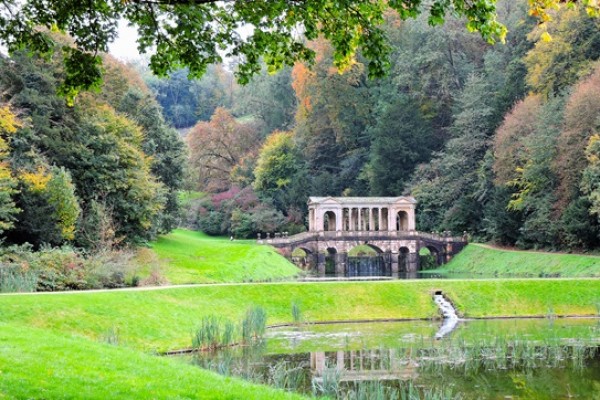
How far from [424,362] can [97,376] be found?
8857 millimetres

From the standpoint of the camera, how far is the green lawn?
11.6m

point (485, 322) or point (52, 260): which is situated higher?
point (52, 260)

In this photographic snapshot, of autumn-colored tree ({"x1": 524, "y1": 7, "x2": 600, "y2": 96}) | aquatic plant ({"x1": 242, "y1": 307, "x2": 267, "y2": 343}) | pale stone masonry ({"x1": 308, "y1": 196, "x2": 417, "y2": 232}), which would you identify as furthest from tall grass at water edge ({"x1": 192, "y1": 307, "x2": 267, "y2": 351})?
pale stone masonry ({"x1": 308, "y1": 196, "x2": 417, "y2": 232})

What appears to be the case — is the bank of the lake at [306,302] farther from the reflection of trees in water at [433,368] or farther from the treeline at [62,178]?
the treeline at [62,178]

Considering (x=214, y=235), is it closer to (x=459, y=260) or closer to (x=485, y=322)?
(x=459, y=260)

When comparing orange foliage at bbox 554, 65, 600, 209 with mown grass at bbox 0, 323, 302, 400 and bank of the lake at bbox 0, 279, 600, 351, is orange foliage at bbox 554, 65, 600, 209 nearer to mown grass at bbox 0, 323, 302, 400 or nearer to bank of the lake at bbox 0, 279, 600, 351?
bank of the lake at bbox 0, 279, 600, 351

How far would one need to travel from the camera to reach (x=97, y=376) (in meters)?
12.1

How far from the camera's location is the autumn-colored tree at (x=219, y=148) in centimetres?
8644

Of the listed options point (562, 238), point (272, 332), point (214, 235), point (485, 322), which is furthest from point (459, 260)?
point (272, 332)

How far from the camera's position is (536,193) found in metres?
51.9

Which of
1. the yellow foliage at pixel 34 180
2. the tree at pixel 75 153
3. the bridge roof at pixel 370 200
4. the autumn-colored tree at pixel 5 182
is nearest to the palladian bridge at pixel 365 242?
the bridge roof at pixel 370 200

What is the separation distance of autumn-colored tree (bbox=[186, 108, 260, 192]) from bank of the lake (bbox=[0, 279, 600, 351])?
56894mm

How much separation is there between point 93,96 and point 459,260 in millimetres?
32867

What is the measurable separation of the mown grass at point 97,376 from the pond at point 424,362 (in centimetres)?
192
